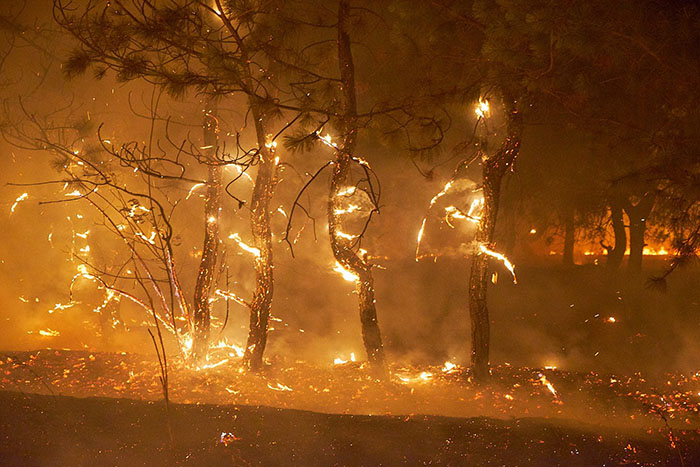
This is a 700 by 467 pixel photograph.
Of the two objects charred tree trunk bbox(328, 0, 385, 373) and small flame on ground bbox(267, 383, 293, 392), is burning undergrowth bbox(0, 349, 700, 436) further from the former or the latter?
charred tree trunk bbox(328, 0, 385, 373)

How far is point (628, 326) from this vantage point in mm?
13703

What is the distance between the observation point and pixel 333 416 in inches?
226

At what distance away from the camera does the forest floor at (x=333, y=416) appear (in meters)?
4.92

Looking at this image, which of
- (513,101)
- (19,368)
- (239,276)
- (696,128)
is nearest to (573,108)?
(513,101)

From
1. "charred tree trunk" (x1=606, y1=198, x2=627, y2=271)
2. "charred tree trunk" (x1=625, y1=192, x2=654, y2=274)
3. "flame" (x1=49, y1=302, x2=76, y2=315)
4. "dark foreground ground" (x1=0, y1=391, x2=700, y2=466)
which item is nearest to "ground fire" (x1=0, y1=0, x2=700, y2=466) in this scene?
"dark foreground ground" (x1=0, y1=391, x2=700, y2=466)

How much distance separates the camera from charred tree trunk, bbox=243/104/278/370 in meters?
7.67

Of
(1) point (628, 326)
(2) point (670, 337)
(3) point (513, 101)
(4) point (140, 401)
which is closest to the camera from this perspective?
(4) point (140, 401)

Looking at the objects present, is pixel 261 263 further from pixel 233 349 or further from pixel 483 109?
pixel 483 109

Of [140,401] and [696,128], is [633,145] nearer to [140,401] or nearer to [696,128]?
[696,128]

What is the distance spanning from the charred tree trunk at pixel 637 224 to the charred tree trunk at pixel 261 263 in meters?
10.6

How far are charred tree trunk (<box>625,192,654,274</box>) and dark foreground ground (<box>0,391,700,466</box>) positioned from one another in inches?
422

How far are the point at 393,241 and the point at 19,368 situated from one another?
15.7 meters

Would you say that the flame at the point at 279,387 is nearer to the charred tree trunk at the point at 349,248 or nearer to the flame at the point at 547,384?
the charred tree trunk at the point at 349,248

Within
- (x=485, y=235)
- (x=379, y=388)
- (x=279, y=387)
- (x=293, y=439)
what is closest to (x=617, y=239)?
(x=485, y=235)
